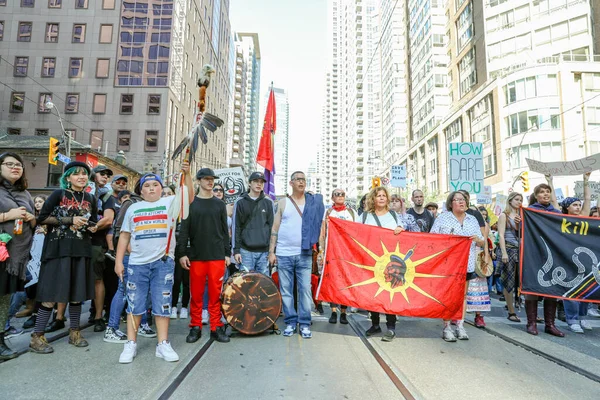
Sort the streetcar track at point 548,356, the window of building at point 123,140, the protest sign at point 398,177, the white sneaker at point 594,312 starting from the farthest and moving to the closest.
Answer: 1. the window of building at point 123,140
2. the protest sign at point 398,177
3. the white sneaker at point 594,312
4. the streetcar track at point 548,356

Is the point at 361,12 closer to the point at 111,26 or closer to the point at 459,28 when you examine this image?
the point at 459,28

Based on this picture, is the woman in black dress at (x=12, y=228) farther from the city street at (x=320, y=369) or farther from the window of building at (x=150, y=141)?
the window of building at (x=150, y=141)

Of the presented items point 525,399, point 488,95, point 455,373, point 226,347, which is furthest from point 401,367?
point 488,95

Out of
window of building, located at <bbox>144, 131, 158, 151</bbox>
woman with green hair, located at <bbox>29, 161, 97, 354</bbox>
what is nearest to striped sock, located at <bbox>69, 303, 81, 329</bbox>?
woman with green hair, located at <bbox>29, 161, 97, 354</bbox>

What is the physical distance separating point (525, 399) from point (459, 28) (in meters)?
51.3

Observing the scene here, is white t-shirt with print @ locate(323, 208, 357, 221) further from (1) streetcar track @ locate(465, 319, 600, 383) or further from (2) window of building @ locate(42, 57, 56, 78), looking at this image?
(2) window of building @ locate(42, 57, 56, 78)

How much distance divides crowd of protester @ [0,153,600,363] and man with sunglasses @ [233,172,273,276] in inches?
0.6

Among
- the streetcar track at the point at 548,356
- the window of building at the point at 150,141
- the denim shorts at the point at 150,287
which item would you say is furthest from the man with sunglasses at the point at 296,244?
the window of building at the point at 150,141

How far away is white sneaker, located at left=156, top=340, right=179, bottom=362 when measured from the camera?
3890mm

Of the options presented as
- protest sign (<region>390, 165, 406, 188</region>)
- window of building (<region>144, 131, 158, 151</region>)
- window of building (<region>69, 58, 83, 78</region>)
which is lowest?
protest sign (<region>390, 165, 406, 188</region>)

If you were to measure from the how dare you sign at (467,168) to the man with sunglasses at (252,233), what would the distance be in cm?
640

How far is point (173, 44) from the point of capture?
4006 centimetres

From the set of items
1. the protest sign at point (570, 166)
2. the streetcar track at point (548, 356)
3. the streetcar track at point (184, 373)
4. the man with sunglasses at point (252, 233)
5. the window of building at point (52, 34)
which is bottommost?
the streetcar track at point (548, 356)

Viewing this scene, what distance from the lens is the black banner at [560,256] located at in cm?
537
